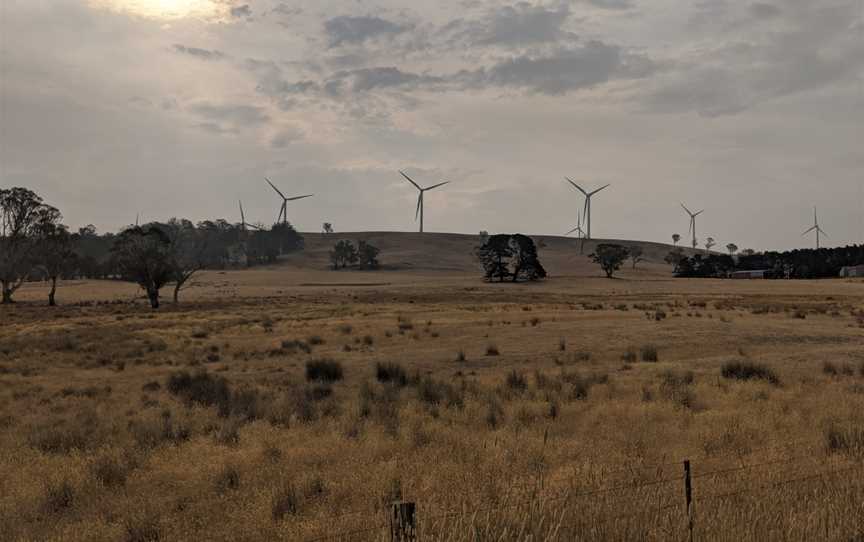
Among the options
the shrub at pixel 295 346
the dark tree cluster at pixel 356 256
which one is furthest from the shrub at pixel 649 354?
the dark tree cluster at pixel 356 256

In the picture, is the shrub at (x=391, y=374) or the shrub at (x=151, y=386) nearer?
the shrub at (x=151, y=386)

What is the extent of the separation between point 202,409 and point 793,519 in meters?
13.3

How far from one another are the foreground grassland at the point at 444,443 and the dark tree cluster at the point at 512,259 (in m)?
93.6

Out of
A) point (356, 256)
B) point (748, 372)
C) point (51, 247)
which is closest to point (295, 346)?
point (748, 372)

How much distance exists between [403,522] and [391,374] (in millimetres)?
15591

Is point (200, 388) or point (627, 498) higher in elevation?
point (627, 498)

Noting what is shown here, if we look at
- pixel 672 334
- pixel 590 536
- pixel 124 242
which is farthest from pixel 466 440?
pixel 124 242

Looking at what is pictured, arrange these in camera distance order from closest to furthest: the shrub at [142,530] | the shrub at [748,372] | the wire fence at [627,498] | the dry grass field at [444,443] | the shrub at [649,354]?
the wire fence at [627,498] < the dry grass field at [444,443] < the shrub at [142,530] < the shrub at [748,372] < the shrub at [649,354]

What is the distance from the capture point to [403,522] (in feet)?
18.3

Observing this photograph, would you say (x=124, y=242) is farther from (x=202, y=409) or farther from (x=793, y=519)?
(x=793, y=519)

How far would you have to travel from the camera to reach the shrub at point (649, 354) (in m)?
24.5

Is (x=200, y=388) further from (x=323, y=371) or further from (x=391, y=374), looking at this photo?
(x=391, y=374)

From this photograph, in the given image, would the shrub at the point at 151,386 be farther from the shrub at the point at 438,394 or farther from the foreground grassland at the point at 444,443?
the shrub at the point at 438,394

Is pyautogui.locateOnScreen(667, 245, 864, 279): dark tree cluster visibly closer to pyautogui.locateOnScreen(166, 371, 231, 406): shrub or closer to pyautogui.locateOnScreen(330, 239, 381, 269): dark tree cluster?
pyautogui.locateOnScreen(330, 239, 381, 269): dark tree cluster
